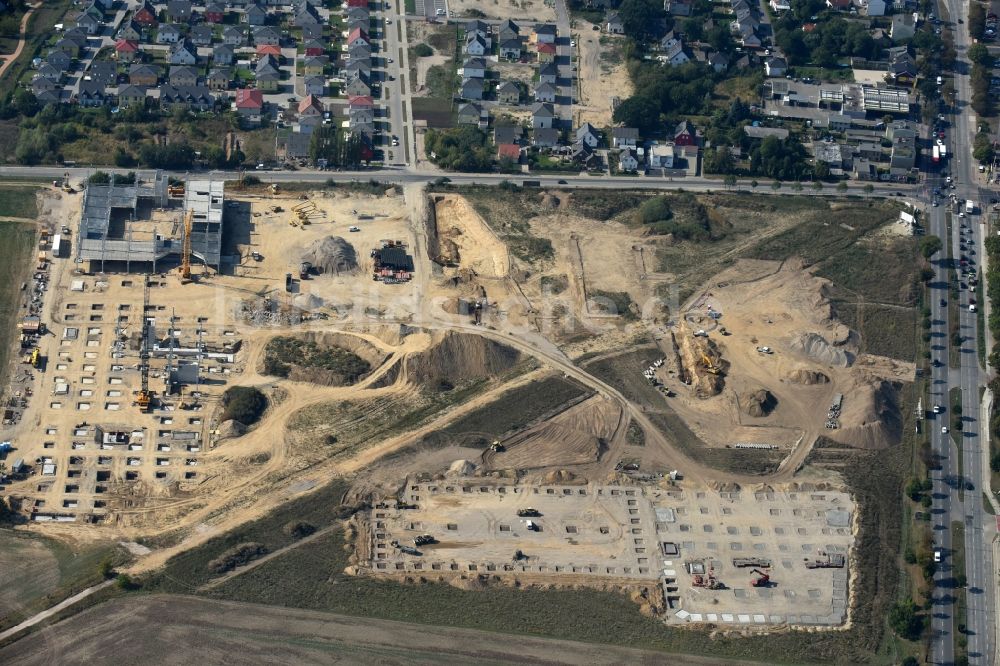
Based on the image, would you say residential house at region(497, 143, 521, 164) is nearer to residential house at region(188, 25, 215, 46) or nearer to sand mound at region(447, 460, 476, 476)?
residential house at region(188, 25, 215, 46)

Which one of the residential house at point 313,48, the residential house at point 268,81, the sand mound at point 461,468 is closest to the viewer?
the sand mound at point 461,468

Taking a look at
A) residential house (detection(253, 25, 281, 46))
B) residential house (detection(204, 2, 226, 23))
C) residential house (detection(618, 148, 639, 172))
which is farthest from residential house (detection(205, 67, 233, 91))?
residential house (detection(618, 148, 639, 172))

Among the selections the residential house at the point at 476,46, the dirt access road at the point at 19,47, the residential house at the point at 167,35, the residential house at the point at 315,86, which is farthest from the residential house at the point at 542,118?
the dirt access road at the point at 19,47

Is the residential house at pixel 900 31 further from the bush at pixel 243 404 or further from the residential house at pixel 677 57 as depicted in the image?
the bush at pixel 243 404

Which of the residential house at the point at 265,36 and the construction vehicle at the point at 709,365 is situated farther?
the residential house at the point at 265,36

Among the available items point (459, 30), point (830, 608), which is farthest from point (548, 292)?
point (459, 30)

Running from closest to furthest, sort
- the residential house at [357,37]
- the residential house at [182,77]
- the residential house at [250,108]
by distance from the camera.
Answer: the residential house at [250,108], the residential house at [182,77], the residential house at [357,37]

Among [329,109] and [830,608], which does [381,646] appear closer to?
[830,608]
